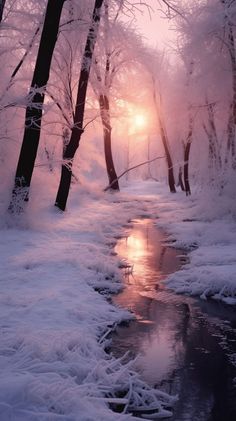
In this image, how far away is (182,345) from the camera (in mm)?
4840

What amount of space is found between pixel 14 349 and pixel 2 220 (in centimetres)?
654

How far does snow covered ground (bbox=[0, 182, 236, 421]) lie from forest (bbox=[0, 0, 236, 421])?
2 centimetres

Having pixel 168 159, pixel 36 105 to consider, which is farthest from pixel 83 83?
pixel 168 159

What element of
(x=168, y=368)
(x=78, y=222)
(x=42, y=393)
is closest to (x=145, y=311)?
(x=168, y=368)

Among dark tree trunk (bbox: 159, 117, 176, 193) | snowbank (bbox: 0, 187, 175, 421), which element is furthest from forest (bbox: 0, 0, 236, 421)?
dark tree trunk (bbox: 159, 117, 176, 193)

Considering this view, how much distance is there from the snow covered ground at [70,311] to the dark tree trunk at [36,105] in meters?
0.62

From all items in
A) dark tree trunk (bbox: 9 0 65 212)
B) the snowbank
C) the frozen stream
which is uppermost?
dark tree trunk (bbox: 9 0 65 212)

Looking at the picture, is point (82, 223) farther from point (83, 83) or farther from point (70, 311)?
point (70, 311)

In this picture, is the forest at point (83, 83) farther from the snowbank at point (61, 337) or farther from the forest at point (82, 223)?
the snowbank at point (61, 337)

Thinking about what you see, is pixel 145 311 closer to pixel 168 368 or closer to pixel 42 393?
pixel 168 368

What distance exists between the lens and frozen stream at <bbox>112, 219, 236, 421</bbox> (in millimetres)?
3734

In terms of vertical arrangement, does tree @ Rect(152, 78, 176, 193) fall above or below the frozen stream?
above

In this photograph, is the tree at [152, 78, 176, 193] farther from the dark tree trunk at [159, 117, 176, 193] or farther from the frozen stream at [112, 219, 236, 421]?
the frozen stream at [112, 219, 236, 421]

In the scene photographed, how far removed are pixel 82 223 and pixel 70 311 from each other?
729 cm
